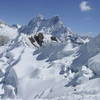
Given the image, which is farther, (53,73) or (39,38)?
(39,38)

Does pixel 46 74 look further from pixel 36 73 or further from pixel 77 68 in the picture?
pixel 77 68

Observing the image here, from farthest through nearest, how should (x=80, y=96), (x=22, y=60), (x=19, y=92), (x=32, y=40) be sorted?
(x=32, y=40) < (x=22, y=60) < (x=19, y=92) < (x=80, y=96)

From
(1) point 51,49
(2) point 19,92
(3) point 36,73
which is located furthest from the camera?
(1) point 51,49

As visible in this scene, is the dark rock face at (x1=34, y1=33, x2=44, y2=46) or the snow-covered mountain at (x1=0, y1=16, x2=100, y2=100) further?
the dark rock face at (x1=34, y1=33, x2=44, y2=46)

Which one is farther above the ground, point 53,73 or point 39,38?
point 39,38

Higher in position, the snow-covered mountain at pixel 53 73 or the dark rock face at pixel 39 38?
the dark rock face at pixel 39 38

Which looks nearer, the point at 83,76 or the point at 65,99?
the point at 65,99

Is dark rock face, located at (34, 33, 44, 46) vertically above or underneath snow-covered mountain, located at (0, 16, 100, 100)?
above

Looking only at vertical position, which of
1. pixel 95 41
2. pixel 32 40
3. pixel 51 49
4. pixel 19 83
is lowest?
pixel 19 83

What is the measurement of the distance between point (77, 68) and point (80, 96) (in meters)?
8.52

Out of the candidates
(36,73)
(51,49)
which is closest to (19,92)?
(36,73)

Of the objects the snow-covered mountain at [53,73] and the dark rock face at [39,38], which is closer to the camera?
the snow-covered mountain at [53,73]

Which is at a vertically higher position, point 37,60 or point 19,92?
point 37,60

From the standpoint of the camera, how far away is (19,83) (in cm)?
3359
